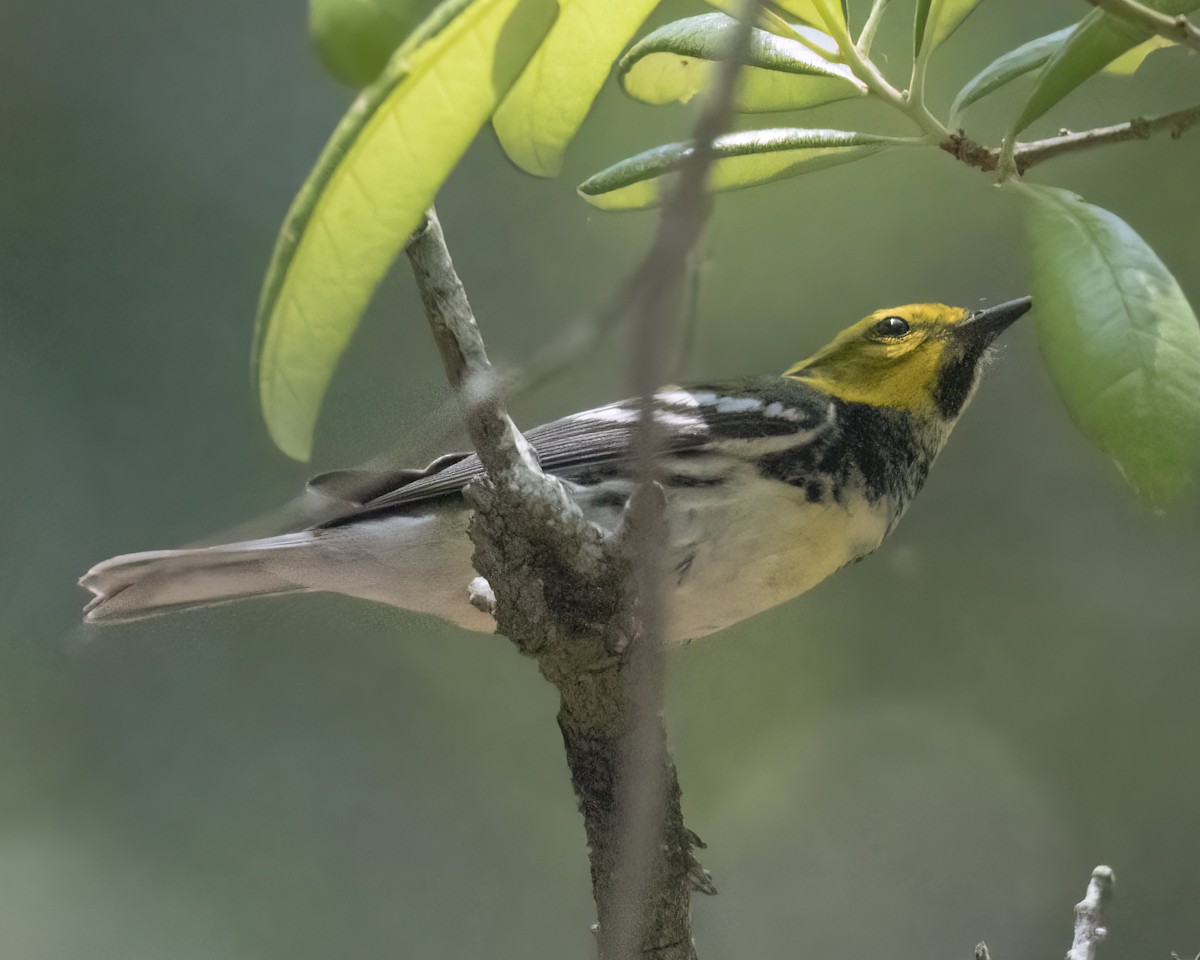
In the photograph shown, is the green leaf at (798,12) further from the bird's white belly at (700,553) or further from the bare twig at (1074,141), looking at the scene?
the bird's white belly at (700,553)

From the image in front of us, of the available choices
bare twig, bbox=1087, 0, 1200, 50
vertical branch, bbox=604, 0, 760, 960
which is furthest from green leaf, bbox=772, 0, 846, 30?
vertical branch, bbox=604, 0, 760, 960

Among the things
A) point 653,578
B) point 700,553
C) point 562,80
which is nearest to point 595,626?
point 700,553

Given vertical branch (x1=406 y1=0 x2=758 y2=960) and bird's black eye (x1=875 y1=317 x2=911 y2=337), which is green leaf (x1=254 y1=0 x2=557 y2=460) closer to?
vertical branch (x1=406 y1=0 x2=758 y2=960)

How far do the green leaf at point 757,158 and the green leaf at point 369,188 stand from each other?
13.6 inches

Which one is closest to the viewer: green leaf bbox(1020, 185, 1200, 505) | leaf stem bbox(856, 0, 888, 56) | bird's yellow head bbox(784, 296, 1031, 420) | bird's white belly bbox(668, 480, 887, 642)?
green leaf bbox(1020, 185, 1200, 505)

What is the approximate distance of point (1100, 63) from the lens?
87 centimetres

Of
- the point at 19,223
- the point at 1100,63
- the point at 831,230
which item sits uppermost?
the point at 19,223

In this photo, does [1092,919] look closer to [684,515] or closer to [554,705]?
[684,515]

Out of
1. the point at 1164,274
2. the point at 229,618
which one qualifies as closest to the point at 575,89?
the point at 1164,274

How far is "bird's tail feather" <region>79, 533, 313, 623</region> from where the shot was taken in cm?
171

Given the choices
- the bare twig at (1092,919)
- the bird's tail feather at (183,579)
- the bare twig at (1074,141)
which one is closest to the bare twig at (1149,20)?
the bare twig at (1074,141)

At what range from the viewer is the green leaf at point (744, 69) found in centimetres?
98

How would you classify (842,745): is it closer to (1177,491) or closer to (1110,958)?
(1110,958)

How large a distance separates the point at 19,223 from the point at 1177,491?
12.5ft
